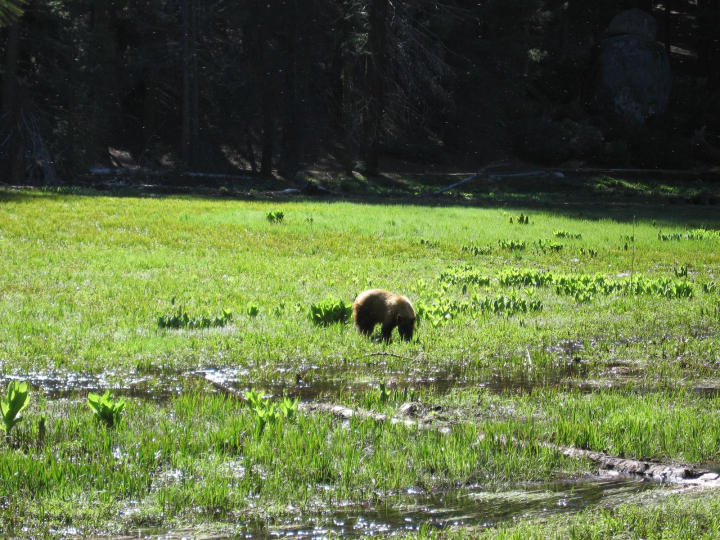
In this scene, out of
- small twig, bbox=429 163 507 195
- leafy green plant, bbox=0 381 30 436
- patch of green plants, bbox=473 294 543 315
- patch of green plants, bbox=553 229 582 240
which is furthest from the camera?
small twig, bbox=429 163 507 195

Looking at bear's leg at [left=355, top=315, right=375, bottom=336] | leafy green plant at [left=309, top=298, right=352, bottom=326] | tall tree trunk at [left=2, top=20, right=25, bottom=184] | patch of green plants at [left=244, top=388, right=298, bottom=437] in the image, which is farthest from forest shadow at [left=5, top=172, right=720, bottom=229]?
patch of green plants at [left=244, top=388, right=298, bottom=437]

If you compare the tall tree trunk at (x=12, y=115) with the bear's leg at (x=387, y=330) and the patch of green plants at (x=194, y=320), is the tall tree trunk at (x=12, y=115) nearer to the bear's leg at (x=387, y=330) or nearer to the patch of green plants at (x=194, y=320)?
the patch of green plants at (x=194, y=320)

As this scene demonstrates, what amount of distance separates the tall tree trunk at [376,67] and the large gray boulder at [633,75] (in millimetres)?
14203

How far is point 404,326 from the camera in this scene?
27.9ft

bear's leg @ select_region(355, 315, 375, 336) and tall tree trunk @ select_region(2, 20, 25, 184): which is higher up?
tall tree trunk @ select_region(2, 20, 25, 184)

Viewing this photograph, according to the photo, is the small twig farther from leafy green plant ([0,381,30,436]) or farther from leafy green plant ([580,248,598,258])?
leafy green plant ([0,381,30,436])

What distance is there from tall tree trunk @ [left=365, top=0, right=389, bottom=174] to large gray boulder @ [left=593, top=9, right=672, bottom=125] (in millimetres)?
14203

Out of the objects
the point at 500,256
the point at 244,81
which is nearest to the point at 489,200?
the point at 244,81

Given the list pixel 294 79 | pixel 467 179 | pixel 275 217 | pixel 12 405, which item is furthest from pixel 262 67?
pixel 12 405

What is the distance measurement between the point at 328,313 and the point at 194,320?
1.49m

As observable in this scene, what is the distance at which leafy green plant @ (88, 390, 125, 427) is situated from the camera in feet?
17.7

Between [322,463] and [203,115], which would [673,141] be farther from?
[322,463]

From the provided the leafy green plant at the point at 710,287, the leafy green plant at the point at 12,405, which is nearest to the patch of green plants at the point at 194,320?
the leafy green plant at the point at 12,405

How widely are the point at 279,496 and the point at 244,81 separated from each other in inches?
1348
